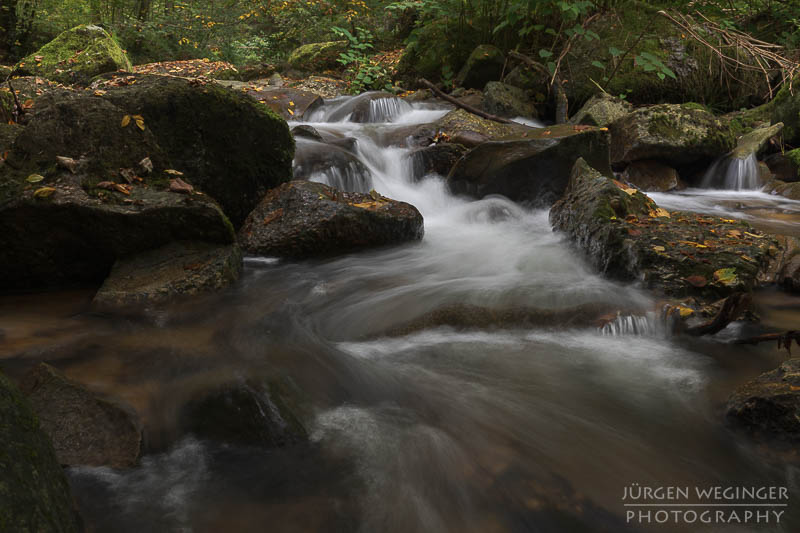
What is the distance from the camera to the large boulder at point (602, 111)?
27.2 ft

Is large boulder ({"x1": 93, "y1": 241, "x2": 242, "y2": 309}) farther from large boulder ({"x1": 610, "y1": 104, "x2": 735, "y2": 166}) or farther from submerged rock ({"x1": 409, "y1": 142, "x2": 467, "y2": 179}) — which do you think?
large boulder ({"x1": 610, "y1": 104, "x2": 735, "y2": 166})

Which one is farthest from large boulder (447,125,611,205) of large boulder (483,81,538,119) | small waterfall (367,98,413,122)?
small waterfall (367,98,413,122)

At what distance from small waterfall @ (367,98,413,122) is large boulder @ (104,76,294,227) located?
4799mm

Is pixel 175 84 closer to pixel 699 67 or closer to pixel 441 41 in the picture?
pixel 441 41

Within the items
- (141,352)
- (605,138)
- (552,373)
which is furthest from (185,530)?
(605,138)

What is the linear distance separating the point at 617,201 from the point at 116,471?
14.0 feet

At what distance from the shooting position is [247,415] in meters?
2.25

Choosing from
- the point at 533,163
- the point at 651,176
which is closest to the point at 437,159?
the point at 533,163

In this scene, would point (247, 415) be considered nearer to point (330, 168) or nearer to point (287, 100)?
point (330, 168)

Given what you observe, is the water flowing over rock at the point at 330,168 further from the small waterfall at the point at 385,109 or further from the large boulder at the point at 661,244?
the small waterfall at the point at 385,109

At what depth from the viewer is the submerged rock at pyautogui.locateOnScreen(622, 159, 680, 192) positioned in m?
7.94

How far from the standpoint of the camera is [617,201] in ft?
14.3

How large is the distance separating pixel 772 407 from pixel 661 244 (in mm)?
1847

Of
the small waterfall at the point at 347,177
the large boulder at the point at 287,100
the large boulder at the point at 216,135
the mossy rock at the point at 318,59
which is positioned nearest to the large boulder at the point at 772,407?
the large boulder at the point at 216,135
